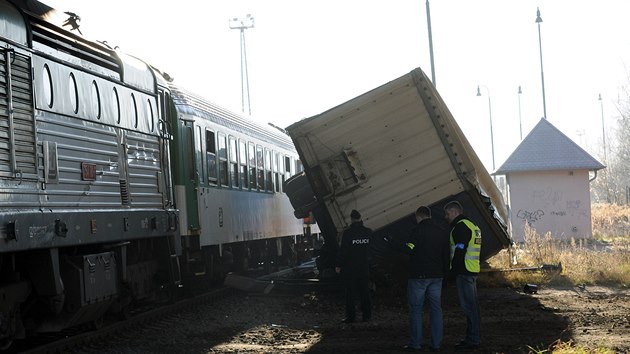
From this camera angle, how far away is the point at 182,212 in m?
15.8

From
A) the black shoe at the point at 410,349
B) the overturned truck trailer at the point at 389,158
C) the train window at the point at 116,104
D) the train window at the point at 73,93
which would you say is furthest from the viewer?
the overturned truck trailer at the point at 389,158

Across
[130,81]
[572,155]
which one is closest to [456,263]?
[130,81]

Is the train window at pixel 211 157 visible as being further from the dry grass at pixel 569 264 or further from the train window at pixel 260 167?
the dry grass at pixel 569 264

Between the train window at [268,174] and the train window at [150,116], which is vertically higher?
the train window at [150,116]

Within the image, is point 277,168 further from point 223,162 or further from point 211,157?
point 211,157

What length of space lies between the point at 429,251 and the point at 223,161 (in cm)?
820

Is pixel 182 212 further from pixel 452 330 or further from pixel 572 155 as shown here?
pixel 572 155

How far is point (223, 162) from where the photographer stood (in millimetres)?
18828

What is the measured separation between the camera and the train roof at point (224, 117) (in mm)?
16484

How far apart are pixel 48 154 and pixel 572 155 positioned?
2410cm

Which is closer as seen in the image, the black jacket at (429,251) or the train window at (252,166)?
the black jacket at (429,251)

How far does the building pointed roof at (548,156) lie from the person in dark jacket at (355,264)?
701 inches

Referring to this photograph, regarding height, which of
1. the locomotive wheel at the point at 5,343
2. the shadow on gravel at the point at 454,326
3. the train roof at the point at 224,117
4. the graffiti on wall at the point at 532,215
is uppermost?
the train roof at the point at 224,117

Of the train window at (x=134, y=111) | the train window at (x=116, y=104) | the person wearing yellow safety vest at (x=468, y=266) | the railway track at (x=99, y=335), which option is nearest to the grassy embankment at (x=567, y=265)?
the railway track at (x=99, y=335)
